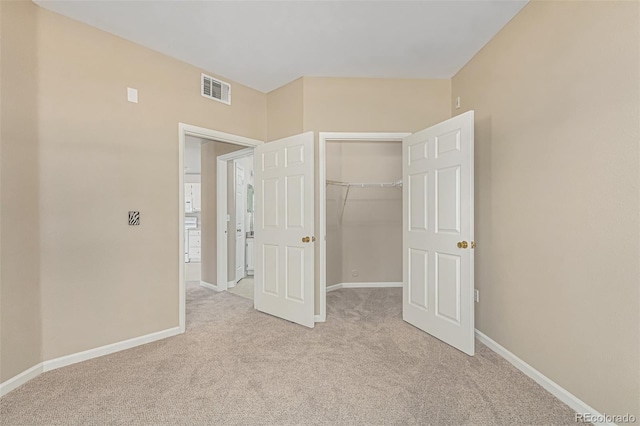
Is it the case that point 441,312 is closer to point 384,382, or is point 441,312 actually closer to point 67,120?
point 384,382

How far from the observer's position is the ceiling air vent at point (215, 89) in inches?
129

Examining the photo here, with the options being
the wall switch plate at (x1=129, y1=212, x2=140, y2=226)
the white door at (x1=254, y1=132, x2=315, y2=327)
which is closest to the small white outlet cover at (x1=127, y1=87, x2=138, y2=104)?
the wall switch plate at (x1=129, y1=212, x2=140, y2=226)

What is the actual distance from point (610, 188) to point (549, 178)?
0.41 m

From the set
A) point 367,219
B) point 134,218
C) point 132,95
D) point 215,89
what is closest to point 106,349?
point 134,218

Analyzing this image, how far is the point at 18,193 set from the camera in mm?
2160

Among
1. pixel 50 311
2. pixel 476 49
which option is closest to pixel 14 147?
pixel 50 311

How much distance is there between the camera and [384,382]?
218 cm

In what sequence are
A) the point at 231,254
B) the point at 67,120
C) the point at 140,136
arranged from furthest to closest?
1. the point at 231,254
2. the point at 140,136
3. the point at 67,120

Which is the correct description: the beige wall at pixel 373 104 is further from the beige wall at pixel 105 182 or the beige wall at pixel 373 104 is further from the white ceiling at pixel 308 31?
the beige wall at pixel 105 182

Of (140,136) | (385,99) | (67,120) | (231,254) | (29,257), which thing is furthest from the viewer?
(231,254)

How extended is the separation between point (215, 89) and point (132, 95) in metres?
0.87

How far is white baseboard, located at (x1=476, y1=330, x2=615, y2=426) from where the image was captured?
1.82 metres

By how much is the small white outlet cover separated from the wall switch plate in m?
1.00

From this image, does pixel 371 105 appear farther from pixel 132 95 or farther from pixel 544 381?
pixel 544 381
